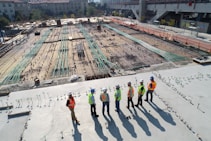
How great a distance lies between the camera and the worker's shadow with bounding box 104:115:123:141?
568cm

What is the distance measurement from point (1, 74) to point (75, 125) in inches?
358

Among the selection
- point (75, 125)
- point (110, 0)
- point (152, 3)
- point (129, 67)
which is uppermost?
point (110, 0)

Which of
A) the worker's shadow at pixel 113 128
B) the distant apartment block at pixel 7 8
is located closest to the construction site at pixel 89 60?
the worker's shadow at pixel 113 128

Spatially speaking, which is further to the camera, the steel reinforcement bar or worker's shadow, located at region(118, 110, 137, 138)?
the steel reinforcement bar

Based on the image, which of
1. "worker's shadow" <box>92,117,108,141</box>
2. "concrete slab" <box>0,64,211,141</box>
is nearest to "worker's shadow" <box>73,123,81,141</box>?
"concrete slab" <box>0,64,211,141</box>

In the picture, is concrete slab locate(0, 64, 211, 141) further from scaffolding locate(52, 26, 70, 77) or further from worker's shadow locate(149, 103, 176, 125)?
scaffolding locate(52, 26, 70, 77)

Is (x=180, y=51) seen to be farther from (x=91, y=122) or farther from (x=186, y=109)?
(x=91, y=122)

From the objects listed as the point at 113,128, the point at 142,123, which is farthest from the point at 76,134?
the point at 142,123

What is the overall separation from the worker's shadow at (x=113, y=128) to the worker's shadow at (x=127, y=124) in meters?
0.39

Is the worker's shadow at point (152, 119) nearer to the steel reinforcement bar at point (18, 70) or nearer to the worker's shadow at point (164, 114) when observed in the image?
the worker's shadow at point (164, 114)

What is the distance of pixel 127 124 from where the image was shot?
623cm

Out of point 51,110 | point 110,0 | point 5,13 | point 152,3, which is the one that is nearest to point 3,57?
point 51,110

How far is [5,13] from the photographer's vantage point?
57.1m

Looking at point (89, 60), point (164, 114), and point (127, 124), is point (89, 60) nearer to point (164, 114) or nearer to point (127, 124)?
point (127, 124)
